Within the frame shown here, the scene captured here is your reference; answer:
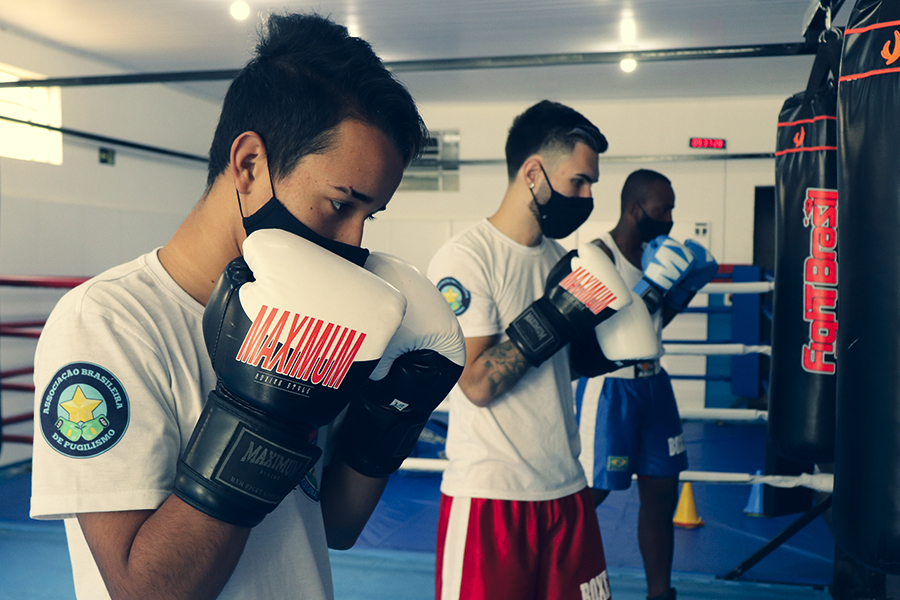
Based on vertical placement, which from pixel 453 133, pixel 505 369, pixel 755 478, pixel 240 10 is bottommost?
pixel 755 478

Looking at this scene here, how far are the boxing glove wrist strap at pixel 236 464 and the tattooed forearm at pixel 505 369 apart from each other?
0.83 m


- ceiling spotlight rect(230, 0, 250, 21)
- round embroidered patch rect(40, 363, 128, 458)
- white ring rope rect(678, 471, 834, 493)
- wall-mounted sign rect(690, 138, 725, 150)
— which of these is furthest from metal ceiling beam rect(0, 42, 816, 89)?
wall-mounted sign rect(690, 138, 725, 150)

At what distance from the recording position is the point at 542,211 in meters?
1.73

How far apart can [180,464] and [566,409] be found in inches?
42.5

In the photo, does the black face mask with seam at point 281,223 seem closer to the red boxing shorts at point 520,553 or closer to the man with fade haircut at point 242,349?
the man with fade haircut at point 242,349

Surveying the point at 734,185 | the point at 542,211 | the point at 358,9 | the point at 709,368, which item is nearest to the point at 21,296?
the point at 358,9

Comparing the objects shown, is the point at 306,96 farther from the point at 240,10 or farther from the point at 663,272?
the point at 240,10

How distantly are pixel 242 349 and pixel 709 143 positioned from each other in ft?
21.1

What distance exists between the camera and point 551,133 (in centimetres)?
176

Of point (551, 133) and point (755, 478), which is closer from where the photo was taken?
point (551, 133)

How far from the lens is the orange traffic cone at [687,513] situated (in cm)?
310

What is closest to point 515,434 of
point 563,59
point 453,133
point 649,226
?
point 563,59

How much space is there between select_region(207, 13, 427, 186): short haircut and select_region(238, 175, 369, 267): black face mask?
4 cm

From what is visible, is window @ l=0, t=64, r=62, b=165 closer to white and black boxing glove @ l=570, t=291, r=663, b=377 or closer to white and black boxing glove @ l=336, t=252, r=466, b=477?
white and black boxing glove @ l=570, t=291, r=663, b=377
